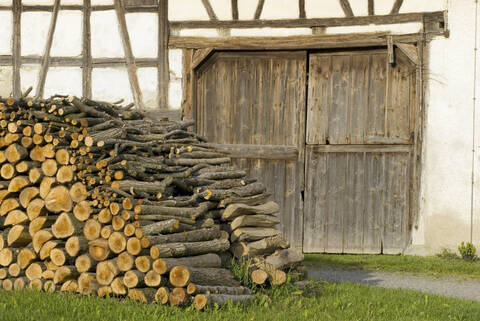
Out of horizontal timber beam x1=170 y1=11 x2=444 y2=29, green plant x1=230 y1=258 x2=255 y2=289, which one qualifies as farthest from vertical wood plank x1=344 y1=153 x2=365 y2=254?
green plant x1=230 y1=258 x2=255 y2=289

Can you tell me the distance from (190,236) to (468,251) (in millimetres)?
5766

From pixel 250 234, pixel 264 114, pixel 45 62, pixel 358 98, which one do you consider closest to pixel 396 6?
pixel 358 98

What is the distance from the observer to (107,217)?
22.7ft

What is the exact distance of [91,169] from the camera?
7.13 m

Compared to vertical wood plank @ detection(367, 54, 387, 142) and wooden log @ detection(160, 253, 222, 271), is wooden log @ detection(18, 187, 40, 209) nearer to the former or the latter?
wooden log @ detection(160, 253, 222, 271)

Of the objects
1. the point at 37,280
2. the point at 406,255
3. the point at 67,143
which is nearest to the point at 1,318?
the point at 37,280

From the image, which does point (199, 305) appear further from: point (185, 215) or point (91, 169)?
point (91, 169)

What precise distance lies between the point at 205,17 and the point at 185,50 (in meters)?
0.63

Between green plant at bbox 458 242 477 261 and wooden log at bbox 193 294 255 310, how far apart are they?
5284 mm

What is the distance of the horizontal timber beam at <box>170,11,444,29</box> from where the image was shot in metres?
12.0

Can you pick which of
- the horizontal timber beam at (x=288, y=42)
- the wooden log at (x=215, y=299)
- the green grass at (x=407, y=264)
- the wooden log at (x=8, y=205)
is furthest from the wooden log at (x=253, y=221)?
the horizontal timber beam at (x=288, y=42)

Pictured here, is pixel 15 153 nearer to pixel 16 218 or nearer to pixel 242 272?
pixel 16 218

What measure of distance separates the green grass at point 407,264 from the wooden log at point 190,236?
4005 mm

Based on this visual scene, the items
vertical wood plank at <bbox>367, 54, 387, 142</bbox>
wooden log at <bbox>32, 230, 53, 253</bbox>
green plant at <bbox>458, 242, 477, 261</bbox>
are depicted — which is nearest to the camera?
wooden log at <bbox>32, 230, 53, 253</bbox>
